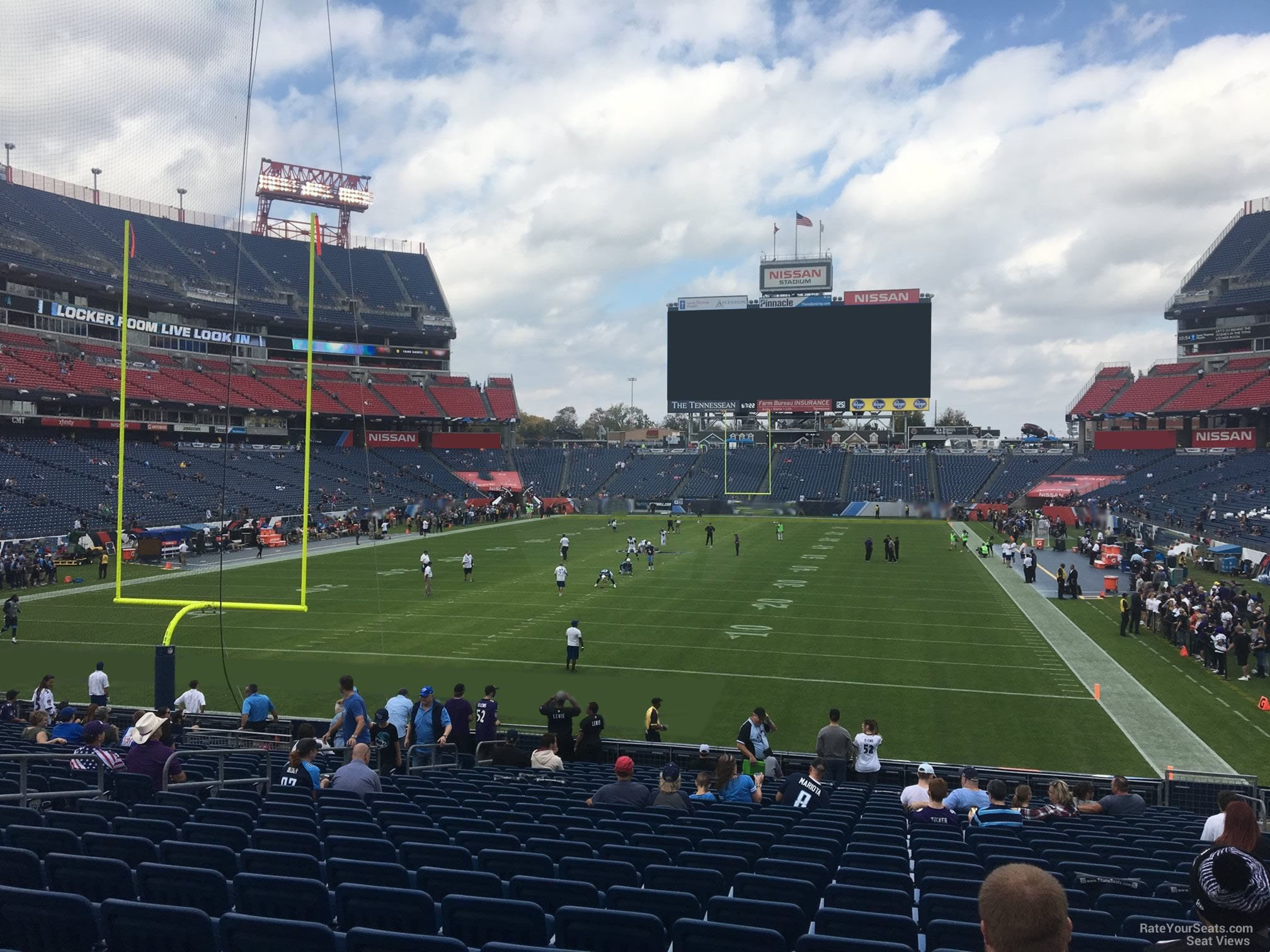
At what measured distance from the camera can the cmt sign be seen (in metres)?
60.2

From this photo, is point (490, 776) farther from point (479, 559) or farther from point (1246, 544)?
point (1246, 544)

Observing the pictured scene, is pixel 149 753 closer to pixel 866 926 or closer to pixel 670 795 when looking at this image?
pixel 670 795

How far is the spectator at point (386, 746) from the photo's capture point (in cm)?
1116

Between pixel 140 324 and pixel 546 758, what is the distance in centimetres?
5946

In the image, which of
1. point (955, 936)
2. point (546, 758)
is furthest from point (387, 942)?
point (546, 758)

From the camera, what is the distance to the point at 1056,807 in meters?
8.73

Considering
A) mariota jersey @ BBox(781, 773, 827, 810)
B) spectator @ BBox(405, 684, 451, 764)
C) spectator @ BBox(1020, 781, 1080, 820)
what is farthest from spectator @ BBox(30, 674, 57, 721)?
spectator @ BBox(1020, 781, 1080, 820)

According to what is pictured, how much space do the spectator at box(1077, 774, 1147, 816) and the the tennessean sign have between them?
48.4 meters

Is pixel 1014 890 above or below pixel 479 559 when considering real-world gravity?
above

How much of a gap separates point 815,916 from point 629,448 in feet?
254

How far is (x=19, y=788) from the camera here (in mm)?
7258

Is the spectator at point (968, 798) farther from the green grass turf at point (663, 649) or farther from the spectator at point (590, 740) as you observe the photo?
the green grass turf at point (663, 649)

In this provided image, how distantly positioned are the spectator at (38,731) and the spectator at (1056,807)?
10.1 meters

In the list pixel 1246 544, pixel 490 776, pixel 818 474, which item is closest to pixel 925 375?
pixel 818 474
